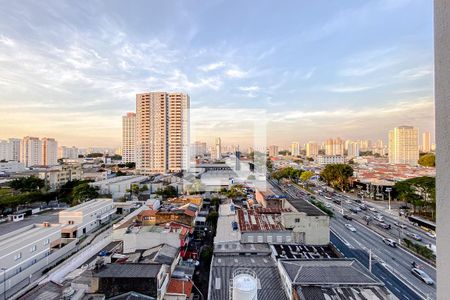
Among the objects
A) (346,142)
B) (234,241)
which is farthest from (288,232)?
(346,142)

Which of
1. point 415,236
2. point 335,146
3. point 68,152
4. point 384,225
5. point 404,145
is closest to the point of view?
point 415,236

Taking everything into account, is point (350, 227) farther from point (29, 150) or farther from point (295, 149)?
point (295, 149)

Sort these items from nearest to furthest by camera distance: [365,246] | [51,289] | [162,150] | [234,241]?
1. [51,289]
2. [234,241]
3. [365,246]
4. [162,150]

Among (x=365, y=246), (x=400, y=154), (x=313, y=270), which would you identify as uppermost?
(x=400, y=154)

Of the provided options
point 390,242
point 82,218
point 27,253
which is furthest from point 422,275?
point 82,218

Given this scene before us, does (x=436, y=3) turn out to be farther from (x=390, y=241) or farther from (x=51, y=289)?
(x=390, y=241)

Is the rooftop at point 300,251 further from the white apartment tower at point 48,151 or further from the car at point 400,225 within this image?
Result: the white apartment tower at point 48,151
